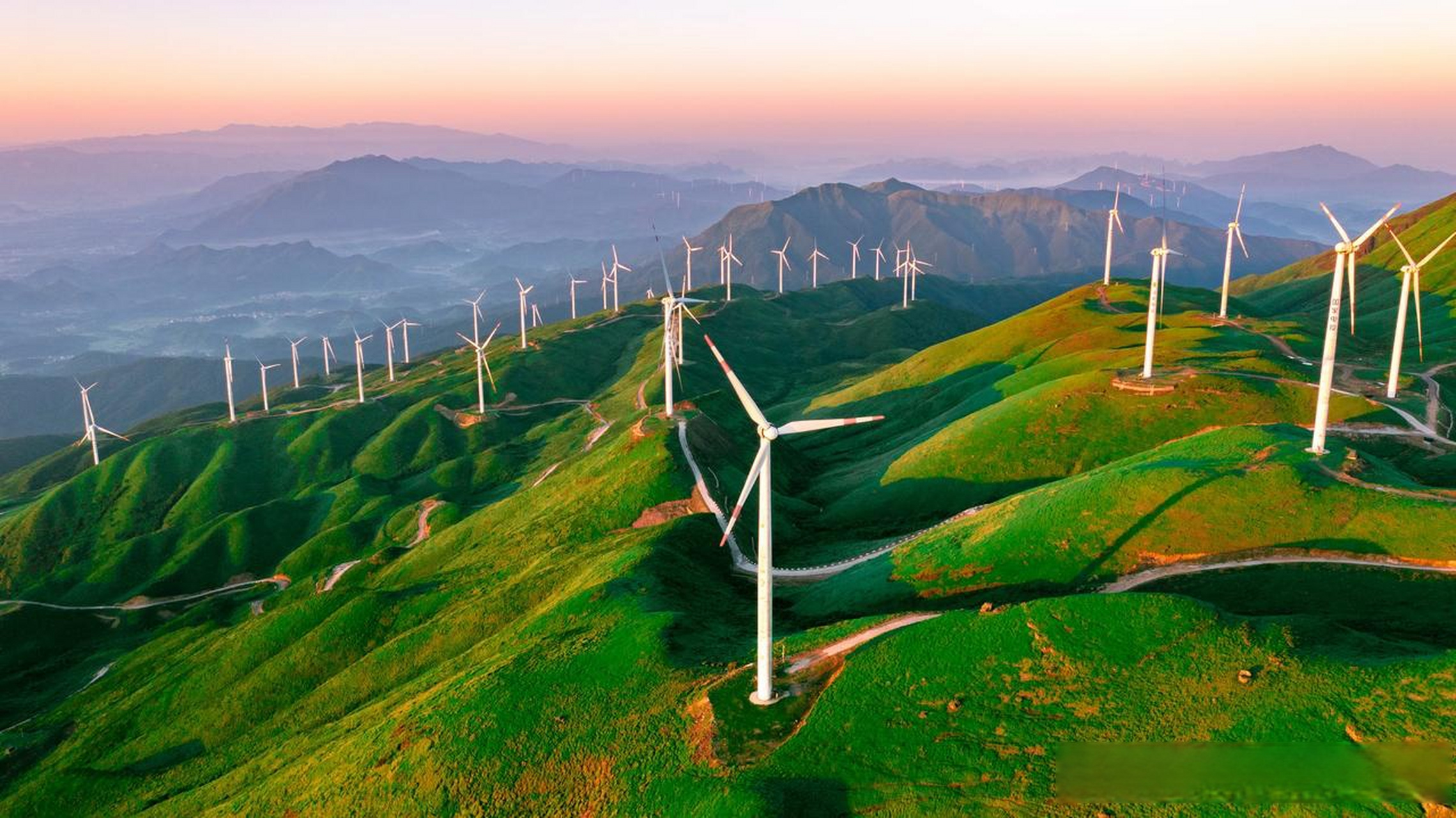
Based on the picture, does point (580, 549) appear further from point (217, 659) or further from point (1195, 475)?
point (1195, 475)

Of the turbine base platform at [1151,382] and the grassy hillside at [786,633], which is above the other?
the turbine base platform at [1151,382]

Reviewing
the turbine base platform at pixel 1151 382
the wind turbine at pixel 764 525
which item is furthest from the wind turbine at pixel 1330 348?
the wind turbine at pixel 764 525

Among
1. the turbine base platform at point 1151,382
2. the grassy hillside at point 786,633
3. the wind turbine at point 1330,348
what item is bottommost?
the grassy hillside at point 786,633

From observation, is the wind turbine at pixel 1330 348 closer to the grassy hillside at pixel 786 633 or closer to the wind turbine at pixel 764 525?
the grassy hillside at pixel 786 633

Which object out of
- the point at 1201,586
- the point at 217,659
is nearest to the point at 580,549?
the point at 217,659

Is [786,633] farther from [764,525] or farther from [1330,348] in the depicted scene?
[1330,348]

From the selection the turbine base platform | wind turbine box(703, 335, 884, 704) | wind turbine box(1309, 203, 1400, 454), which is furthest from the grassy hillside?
wind turbine box(1309, 203, 1400, 454)

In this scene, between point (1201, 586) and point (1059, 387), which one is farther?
point (1059, 387)

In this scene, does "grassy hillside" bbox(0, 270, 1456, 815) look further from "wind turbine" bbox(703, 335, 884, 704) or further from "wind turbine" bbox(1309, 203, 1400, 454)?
"wind turbine" bbox(1309, 203, 1400, 454)
